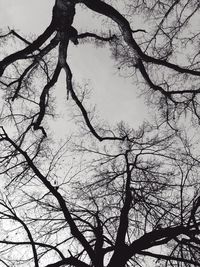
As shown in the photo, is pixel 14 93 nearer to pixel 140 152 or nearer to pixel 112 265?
pixel 140 152

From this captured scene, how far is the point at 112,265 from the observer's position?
15.7 feet

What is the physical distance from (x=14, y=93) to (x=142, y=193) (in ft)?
15.1

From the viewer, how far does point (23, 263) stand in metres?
6.11

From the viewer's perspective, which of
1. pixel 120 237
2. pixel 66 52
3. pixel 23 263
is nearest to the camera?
pixel 120 237

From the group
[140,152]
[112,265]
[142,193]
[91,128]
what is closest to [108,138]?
[91,128]

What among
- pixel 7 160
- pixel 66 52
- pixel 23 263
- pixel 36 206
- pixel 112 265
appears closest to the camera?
pixel 112 265

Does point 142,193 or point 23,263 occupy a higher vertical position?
point 142,193

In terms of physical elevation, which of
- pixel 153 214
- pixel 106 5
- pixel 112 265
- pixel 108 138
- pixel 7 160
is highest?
pixel 106 5

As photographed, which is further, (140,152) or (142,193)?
(140,152)

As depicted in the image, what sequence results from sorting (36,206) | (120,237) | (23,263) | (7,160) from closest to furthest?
(120,237) < (23,263) < (36,206) < (7,160)

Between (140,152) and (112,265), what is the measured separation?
3306mm

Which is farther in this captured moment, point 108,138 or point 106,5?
point 108,138

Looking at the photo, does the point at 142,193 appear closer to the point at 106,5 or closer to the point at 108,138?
the point at 108,138

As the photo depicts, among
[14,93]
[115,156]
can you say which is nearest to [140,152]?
[115,156]
